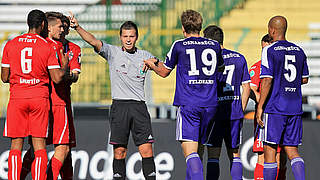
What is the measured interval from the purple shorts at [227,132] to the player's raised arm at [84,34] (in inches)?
69.6

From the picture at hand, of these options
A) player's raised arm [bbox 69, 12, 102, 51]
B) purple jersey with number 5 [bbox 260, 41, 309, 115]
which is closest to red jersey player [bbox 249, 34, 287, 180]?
purple jersey with number 5 [bbox 260, 41, 309, 115]

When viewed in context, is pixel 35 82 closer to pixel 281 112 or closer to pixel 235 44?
pixel 281 112

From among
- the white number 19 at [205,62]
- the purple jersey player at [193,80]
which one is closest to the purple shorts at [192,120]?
the purple jersey player at [193,80]

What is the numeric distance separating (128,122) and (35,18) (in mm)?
1727

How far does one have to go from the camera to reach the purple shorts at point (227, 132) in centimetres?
744

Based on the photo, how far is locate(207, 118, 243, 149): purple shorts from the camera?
24.4 feet

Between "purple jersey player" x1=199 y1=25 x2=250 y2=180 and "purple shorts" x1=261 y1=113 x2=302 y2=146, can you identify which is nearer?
"purple shorts" x1=261 y1=113 x2=302 y2=146

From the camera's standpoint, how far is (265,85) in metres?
7.03

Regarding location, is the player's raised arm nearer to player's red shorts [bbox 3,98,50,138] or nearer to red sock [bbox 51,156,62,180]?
player's red shorts [bbox 3,98,50,138]

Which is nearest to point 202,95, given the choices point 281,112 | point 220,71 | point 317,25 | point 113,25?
point 220,71

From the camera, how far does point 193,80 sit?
678cm

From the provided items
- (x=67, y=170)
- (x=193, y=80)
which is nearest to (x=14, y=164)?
(x=67, y=170)

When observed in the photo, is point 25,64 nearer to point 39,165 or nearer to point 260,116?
point 39,165

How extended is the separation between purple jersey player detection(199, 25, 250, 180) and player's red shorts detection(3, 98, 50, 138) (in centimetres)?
208
